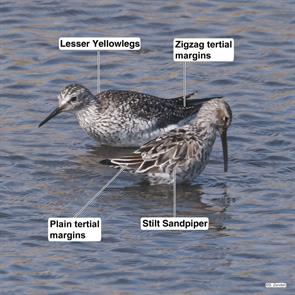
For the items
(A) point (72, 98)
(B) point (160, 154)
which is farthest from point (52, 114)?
(B) point (160, 154)

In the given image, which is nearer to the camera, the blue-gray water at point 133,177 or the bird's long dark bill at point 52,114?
the blue-gray water at point 133,177

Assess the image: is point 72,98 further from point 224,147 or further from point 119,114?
point 224,147

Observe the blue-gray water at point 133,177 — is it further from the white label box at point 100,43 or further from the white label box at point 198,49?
the white label box at point 198,49

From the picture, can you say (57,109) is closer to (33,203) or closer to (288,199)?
(33,203)

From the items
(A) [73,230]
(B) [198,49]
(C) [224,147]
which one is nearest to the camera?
(A) [73,230]

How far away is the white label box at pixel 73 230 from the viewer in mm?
15273

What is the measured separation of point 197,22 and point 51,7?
258 centimetres

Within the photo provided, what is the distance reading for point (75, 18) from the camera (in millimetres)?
23516

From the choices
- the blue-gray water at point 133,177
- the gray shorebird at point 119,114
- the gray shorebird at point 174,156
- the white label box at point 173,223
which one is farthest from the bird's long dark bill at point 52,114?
the white label box at point 173,223

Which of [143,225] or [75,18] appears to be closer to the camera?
[143,225]

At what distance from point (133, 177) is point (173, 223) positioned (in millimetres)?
2262

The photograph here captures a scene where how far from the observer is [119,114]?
19.3 m

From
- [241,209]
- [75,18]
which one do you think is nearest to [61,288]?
[241,209]

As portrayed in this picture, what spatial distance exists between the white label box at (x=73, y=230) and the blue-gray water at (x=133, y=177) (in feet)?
0.38
